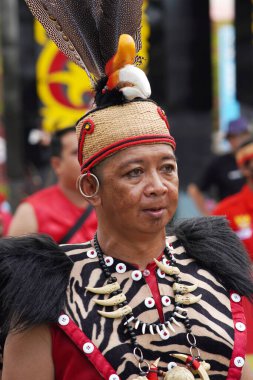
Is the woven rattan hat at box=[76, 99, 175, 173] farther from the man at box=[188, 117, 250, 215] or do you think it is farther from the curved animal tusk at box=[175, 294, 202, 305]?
the man at box=[188, 117, 250, 215]

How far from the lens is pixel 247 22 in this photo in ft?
35.4

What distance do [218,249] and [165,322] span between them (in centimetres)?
40

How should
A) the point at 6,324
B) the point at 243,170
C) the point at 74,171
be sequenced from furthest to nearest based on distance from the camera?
the point at 243,170
the point at 74,171
the point at 6,324

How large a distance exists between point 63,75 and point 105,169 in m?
7.44

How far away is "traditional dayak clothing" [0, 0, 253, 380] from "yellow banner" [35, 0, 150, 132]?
689 centimetres

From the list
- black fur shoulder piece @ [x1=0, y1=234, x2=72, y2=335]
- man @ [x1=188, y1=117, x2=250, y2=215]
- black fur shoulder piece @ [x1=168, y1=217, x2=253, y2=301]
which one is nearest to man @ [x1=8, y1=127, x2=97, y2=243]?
black fur shoulder piece @ [x1=168, y1=217, x2=253, y2=301]

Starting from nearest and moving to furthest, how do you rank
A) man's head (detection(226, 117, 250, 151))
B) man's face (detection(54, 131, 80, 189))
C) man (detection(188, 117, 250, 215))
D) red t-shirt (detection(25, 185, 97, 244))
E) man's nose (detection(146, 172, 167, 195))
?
man's nose (detection(146, 172, 167, 195))
red t-shirt (detection(25, 185, 97, 244))
man's face (detection(54, 131, 80, 189))
man (detection(188, 117, 250, 215))
man's head (detection(226, 117, 250, 151))

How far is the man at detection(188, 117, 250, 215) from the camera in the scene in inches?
366

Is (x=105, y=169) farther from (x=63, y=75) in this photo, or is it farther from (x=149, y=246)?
(x=63, y=75)

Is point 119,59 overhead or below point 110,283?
overhead

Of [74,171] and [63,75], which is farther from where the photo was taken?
[63,75]

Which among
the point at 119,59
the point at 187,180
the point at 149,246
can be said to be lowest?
the point at 187,180

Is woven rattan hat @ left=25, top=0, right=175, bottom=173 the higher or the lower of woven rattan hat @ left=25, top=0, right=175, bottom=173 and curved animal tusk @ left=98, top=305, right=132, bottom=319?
the higher

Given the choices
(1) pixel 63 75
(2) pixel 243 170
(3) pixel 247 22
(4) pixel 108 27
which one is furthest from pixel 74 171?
(3) pixel 247 22
